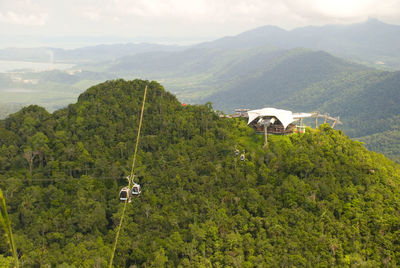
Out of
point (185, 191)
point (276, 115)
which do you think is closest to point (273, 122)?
point (276, 115)

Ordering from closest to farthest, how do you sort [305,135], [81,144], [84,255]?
[84,255] → [81,144] → [305,135]

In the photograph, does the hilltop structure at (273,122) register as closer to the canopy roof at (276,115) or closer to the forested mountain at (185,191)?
the canopy roof at (276,115)

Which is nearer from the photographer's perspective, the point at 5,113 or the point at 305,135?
the point at 305,135

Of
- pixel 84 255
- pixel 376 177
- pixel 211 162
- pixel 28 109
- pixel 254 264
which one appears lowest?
pixel 254 264

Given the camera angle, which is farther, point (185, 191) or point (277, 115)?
point (277, 115)

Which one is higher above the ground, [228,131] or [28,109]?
[28,109]

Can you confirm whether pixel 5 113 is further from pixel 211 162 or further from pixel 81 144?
pixel 211 162

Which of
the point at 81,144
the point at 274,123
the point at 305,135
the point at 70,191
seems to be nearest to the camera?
the point at 70,191

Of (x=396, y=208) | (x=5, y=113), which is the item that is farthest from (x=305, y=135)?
(x=5, y=113)

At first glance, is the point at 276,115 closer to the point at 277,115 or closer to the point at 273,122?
the point at 277,115
